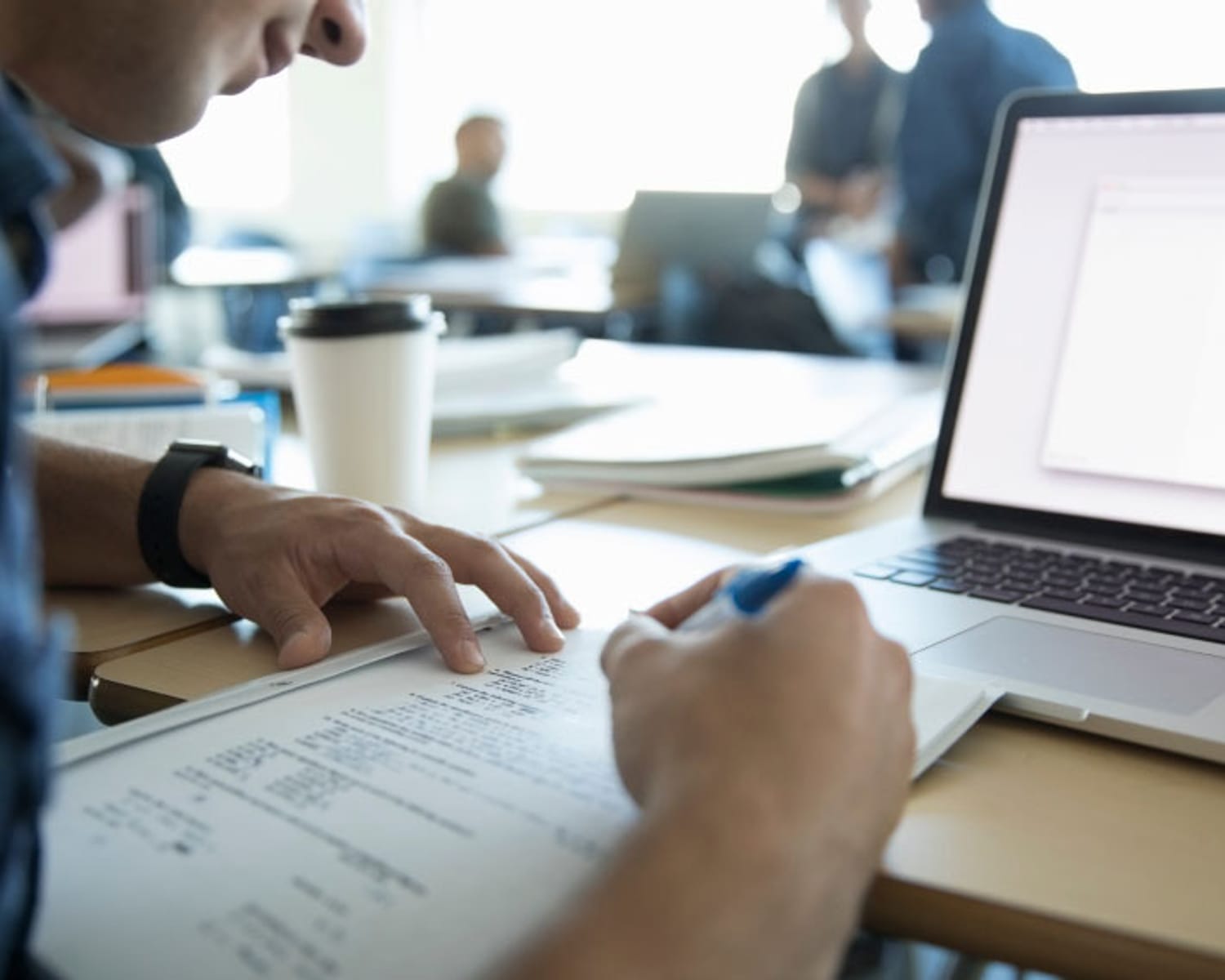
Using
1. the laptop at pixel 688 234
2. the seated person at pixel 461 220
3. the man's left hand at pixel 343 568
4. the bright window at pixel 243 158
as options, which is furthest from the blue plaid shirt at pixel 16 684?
the bright window at pixel 243 158

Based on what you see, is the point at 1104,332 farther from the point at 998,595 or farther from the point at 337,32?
the point at 337,32

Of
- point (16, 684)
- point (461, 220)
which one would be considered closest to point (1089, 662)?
point (16, 684)

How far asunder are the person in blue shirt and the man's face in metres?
2.31

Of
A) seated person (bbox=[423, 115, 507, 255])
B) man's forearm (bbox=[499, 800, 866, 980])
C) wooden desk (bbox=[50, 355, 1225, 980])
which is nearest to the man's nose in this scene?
wooden desk (bbox=[50, 355, 1225, 980])

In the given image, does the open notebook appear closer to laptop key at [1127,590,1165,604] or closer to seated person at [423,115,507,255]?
laptop key at [1127,590,1165,604]

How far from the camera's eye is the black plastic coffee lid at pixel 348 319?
82 cm

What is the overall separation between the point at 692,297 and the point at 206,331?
3.35 m

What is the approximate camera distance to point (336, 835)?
0.42 meters

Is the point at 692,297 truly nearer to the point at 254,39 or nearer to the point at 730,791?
the point at 254,39

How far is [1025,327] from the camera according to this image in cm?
82

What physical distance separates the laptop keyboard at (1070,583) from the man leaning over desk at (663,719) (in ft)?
0.76

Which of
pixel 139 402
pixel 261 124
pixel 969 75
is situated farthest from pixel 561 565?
pixel 261 124

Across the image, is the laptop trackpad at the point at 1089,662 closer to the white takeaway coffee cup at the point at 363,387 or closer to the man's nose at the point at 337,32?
the white takeaway coffee cup at the point at 363,387

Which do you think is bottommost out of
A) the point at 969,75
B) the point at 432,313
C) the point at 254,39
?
the point at 432,313
